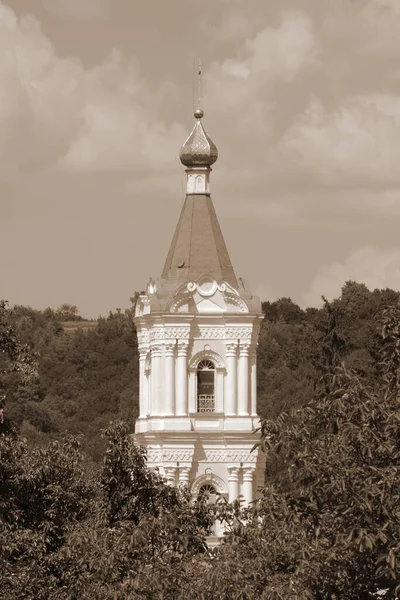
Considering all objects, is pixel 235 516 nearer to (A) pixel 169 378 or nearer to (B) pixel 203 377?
(A) pixel 169 378

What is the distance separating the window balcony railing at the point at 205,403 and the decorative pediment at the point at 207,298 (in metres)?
1.92

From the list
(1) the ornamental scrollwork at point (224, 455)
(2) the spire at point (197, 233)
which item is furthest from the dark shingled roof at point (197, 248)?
(1) the ornamental scrollwork at point (224, 455)

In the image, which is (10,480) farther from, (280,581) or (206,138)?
(206,138)

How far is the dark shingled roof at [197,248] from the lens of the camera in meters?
45.0

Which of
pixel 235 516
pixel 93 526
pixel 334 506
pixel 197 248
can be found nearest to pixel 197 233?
pixel 197 248

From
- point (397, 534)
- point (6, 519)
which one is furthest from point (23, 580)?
point (397, 534)

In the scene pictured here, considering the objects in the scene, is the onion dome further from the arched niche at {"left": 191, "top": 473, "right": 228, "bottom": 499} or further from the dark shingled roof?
the arched niche at {"left": 191, "top": 473, "right": 228, "bottom": 499}

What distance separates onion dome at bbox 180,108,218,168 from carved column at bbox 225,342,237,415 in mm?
4425

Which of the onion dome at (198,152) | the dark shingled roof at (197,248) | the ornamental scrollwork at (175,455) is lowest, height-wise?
the ornamental scrollwork at (175,455)

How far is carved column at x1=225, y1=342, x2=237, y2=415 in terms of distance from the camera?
44.7m

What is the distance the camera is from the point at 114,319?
316 feet

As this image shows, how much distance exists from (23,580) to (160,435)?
2032cm

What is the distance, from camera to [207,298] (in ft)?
147

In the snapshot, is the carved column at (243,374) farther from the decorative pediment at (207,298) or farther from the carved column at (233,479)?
the carved column at (233,479)
